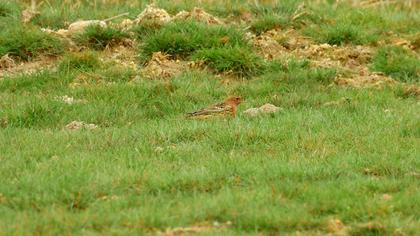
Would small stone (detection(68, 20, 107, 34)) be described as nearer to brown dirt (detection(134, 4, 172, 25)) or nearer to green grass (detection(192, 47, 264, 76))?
brown dirt (detection(134, 4, 172, 25))

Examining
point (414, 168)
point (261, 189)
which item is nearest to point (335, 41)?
point (414, 168)

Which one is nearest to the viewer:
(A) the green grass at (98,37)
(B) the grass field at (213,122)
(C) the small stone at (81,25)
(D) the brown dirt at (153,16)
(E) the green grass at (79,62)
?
(B) the grass field at (213,122)

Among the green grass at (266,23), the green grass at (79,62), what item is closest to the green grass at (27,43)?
the green grass at (79,62)

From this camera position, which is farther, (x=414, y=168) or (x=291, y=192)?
(x=414, y=168)

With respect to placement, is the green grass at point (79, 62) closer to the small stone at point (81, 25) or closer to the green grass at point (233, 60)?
the small stone at point (81, 25)

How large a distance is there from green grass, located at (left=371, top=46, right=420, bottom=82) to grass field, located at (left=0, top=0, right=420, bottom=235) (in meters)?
0.02

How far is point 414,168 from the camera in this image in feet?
25.9

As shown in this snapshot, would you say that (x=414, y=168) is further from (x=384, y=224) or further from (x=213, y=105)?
(x=213, y=105)

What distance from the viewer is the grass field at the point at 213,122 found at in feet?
21.9

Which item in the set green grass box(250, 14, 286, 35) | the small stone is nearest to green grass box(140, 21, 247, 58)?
the small stone

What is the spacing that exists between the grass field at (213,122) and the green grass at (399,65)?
0.06 ft

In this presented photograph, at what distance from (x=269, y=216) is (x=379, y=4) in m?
10.0

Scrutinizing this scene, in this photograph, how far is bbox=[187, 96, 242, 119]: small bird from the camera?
32.0 ft

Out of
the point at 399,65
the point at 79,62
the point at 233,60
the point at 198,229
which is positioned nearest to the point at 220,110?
the point at 233,60
